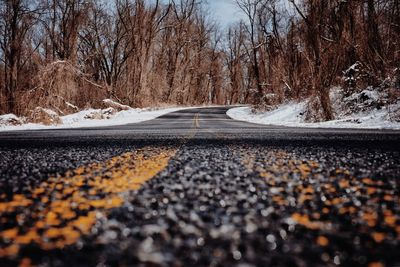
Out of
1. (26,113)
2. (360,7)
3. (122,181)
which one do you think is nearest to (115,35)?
(26,113)

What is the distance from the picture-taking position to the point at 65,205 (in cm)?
234

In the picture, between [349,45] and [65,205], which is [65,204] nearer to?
[65,205]

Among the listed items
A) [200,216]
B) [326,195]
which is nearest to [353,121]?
[326,195]

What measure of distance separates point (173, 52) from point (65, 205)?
56.0 metres

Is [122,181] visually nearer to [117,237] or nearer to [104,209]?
[104,209]

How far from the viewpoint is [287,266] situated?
4.53ft

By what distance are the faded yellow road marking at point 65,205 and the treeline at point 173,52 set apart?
16.5m

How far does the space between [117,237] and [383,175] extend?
2.74 metres

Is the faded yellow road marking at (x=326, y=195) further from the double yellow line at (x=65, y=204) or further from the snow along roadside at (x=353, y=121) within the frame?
the snow along roadside at (x=353, y=121)

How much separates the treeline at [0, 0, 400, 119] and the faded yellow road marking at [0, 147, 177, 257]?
1650 centimetres

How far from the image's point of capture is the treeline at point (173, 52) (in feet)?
61.3

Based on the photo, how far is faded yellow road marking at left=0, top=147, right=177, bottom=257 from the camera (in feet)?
5.62

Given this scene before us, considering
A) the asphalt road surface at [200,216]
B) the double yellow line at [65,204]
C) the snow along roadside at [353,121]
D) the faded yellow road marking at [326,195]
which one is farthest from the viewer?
the snow along roadside at [353,121]

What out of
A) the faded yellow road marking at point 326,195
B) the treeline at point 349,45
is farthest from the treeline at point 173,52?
the faded yellow road marking at point 326,195
